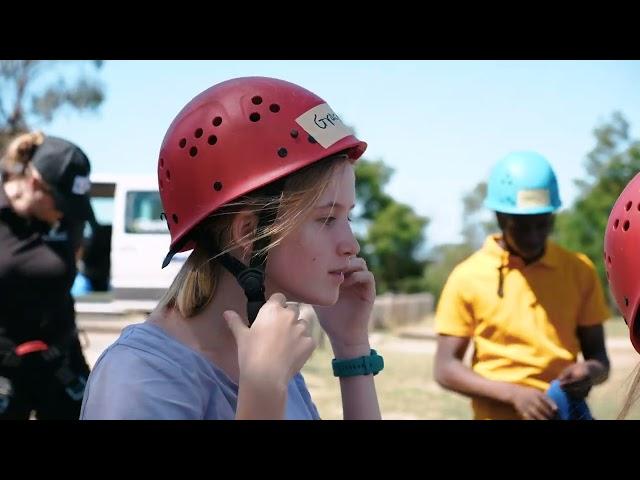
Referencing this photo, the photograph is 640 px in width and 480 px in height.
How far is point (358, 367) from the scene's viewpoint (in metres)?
2.32

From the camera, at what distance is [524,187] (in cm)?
464

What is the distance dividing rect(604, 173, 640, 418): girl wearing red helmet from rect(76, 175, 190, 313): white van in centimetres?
917

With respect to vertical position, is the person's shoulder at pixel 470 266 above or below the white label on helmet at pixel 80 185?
below

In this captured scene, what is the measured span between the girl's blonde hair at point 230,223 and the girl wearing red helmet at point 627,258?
2.22ft

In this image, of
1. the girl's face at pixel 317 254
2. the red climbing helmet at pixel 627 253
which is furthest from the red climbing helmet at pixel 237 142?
the red climbing helmet at pixel 627 253

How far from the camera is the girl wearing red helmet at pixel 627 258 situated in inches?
82.1

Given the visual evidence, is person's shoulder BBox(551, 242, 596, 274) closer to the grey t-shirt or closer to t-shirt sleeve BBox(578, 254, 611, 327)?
t-shirt sleeve BBox(578, 254, 611, 327)

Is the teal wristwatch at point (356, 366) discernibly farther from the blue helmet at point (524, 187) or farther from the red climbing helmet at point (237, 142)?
the blue helmet at point (524, 187)

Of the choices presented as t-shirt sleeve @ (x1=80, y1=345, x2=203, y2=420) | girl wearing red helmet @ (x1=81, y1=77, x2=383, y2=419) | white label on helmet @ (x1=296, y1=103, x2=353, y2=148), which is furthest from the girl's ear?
t-shirt sleeve @ (x1=80, y1=345, x2=203, y2=420)
